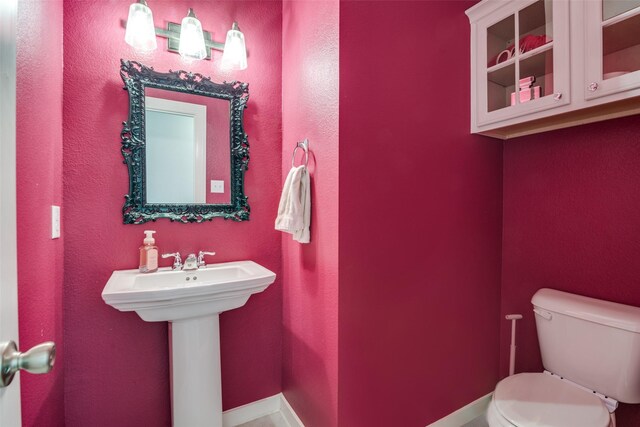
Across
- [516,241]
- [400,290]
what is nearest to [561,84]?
[516,241]

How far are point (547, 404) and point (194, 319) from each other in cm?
146

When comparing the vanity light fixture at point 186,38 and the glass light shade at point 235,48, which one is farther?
the glass light shade at point 235,48

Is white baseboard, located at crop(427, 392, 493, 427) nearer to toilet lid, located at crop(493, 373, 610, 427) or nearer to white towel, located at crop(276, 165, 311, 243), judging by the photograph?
toilet lid, located at crop(493, 373, 610, 427)

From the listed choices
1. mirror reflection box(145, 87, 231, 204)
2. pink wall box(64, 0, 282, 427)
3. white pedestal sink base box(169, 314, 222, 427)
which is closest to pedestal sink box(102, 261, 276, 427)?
white pedestal sink base box(169, 314, 222, 427)

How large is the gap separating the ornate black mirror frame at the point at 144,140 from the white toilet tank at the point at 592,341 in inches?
63.4

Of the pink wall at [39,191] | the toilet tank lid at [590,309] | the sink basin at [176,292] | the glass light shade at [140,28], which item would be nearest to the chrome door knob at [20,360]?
the pink wall at [39,191]

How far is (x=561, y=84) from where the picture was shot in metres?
1.23

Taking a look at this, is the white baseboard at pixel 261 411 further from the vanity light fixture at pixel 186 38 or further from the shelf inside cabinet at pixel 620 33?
the shelf inside cabinet at pixel 620 33

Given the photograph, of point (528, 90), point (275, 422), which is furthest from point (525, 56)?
point (275, 422)

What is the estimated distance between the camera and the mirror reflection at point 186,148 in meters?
1.44

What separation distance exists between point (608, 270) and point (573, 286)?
0.17 meters

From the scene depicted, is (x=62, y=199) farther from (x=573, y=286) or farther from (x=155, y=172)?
(x=573, y=286)

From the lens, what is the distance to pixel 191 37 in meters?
1.41

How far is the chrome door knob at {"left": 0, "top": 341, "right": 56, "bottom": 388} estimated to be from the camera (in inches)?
17.4
